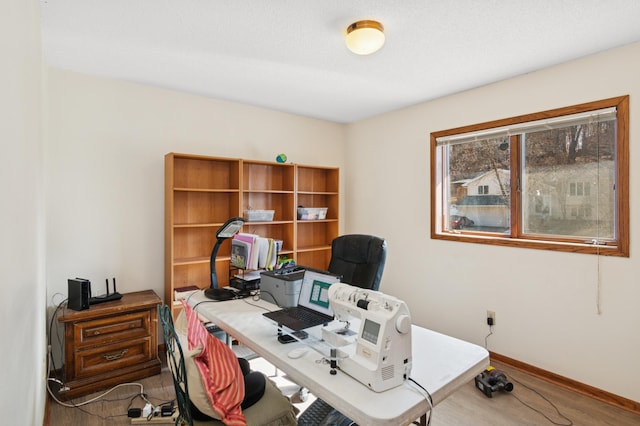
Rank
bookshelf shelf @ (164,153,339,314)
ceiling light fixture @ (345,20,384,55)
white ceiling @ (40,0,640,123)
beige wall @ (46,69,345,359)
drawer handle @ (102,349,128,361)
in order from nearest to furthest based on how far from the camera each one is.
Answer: white ceiling @ (40,0,640,123)
ceiling light fixture @ (345,20,384,55)
drawer handle @ (102,349,128,361)
beige wall @ (46,69,345,359)
bookshelf shelf @ (164,153,339,314)

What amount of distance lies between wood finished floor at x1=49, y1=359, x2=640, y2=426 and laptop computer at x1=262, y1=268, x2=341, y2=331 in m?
0.93

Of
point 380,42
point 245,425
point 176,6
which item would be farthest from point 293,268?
→ point 176,6

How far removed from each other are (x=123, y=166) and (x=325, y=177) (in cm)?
231

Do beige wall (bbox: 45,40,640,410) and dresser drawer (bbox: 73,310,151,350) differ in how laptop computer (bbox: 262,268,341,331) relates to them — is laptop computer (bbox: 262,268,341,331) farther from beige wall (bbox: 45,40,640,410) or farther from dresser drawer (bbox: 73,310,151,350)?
beige wall (bbox: 45,40,640,410)

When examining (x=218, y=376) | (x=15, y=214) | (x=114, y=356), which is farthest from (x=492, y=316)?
(x=15, y=214)

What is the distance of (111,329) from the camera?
102 inches

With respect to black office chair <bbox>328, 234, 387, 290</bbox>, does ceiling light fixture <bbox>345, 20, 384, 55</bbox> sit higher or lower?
higher

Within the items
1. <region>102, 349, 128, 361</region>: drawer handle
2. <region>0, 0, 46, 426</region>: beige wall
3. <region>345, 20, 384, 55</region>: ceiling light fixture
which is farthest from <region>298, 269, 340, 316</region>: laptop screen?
<region>102, 349, 128, 361</region>: drawer handle

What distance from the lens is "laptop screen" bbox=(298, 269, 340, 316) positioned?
68.9 inches

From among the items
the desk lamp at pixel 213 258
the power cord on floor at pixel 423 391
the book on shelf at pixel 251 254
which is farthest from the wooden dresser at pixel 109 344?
the power cord on floor at pixel 423 391

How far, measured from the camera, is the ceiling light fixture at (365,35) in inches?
79.3

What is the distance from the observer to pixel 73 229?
110 inches

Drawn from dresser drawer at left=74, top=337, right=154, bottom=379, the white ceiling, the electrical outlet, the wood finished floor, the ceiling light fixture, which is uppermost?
the white ceiling

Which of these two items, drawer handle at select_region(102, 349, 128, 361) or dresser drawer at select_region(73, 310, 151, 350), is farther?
drawer handle at select_region(102, 349, 128, 361)
